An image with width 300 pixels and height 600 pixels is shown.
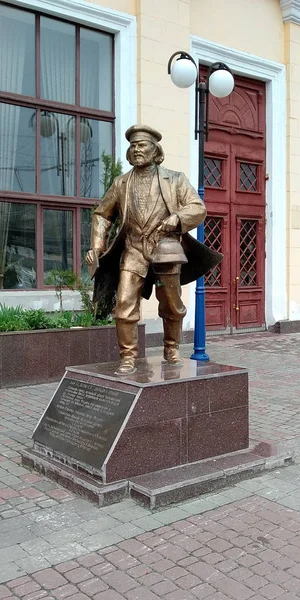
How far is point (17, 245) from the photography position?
10.6m

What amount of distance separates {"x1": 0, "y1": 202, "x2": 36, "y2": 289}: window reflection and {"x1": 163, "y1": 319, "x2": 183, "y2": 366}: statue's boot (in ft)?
18.5

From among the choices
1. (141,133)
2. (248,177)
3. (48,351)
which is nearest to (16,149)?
(48,351)

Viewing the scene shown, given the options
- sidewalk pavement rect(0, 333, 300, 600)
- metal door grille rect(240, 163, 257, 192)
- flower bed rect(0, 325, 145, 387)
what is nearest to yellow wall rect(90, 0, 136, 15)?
metal door grille rect(240, 163, 257, 192)

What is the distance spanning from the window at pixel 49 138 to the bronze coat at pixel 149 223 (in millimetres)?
5454

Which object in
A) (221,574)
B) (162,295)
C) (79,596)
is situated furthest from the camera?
(162,295)

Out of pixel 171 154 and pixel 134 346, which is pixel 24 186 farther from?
pixel 134 346

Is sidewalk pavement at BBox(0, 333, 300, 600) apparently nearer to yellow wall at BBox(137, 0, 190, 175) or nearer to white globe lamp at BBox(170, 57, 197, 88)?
white globe lamp at BBox(170, 57, 197, 88)

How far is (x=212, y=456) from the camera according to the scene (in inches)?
189

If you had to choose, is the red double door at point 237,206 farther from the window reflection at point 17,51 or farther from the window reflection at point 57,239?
the window reflection at point 17,51

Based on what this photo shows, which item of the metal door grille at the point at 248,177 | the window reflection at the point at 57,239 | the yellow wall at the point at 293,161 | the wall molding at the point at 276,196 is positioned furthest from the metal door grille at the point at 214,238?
the window reflection at the point at 57,239

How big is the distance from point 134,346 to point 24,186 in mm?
6445

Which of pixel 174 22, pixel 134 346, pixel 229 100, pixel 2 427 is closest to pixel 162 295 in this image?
pixel 134 346

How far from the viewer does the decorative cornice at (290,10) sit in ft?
46.2

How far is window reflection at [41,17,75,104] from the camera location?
10.9 metres
